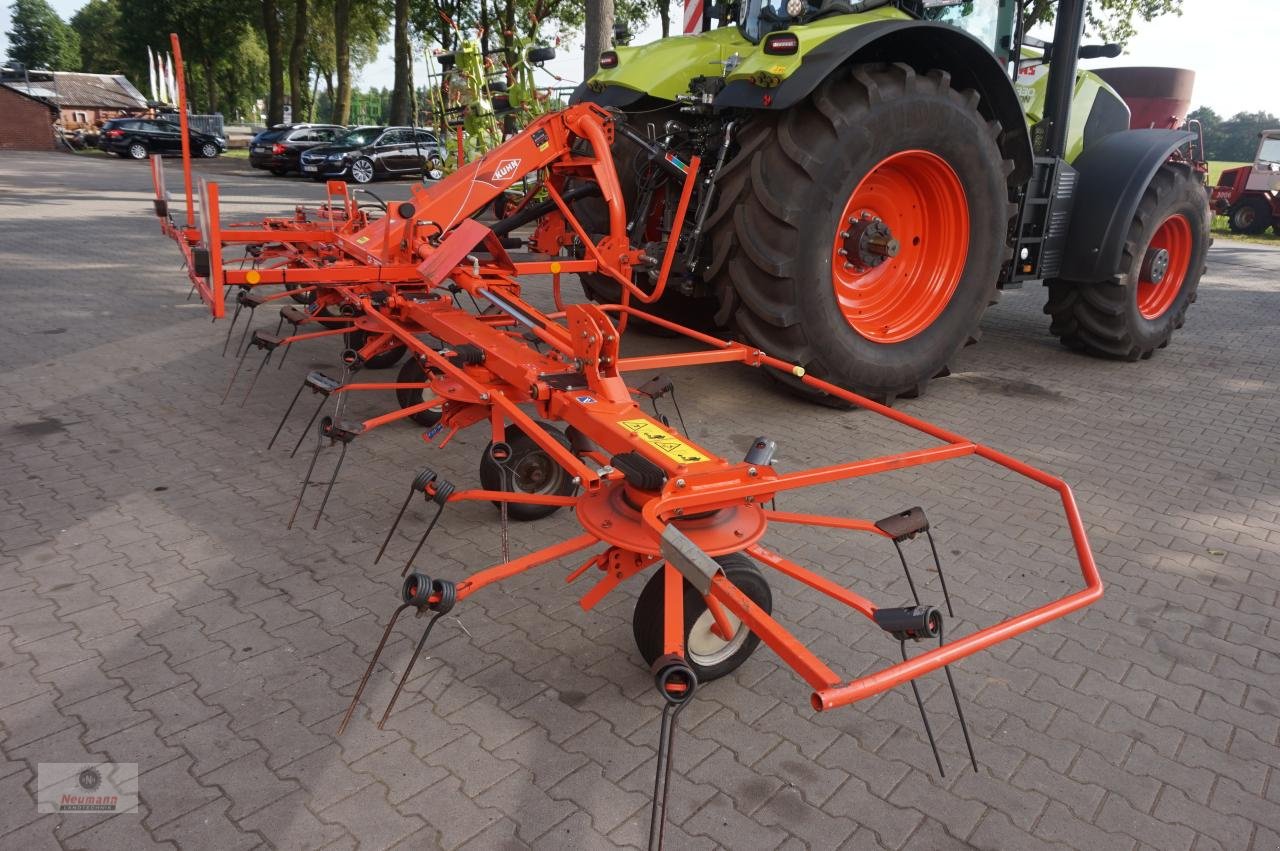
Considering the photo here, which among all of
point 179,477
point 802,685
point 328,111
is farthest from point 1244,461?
point 328,111

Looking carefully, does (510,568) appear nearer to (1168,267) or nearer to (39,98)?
(1168,267)

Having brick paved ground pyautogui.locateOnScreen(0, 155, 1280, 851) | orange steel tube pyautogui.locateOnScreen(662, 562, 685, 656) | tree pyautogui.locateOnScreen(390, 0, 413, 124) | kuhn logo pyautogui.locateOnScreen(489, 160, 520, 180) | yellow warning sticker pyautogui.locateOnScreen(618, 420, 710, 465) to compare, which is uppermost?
tree pyautogui.locateOnScreen(390, 0, 413, 124)

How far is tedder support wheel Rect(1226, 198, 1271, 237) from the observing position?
54.5 feet

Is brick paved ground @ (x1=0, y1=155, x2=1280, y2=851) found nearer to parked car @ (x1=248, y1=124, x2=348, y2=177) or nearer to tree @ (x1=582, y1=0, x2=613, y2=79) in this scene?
tree @ (x1=582, y1=0, x2=613, y2=79)

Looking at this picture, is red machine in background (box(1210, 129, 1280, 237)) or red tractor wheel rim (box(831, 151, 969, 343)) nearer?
red tractor wheel rim (box(831, 151, 969, 343))

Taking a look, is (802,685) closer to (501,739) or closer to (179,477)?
(501,739)

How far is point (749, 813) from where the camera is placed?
6.71ft

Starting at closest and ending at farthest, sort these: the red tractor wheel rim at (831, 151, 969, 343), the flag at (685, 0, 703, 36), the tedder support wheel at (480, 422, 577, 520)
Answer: the tedder support wheel at (480, 422, 577, 520), the red tractor wheel rim at (831, 151, 969, 343), the flag at (685, 0, 703, 36)

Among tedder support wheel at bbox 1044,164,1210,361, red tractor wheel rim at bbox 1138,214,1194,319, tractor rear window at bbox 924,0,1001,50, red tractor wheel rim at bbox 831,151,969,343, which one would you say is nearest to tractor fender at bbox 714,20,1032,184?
tractor rear window at bbox 924,0,1001,50

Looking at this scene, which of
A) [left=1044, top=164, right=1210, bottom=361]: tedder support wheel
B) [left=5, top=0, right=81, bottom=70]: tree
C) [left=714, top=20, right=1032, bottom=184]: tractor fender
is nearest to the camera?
[left=714, top=20, right=1032, bottom=184]: tractor fender

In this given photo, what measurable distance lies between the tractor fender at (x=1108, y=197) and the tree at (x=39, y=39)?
79838 mm

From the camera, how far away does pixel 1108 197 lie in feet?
18.0

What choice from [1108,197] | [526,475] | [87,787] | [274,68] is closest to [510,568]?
[87,787]

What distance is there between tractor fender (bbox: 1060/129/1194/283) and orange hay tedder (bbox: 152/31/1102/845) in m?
2.72
